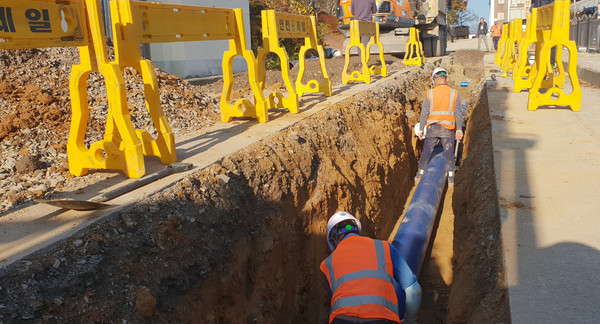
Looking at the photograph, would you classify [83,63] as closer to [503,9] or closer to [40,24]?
[40,24]

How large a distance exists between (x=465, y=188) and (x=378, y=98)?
3.35 metres

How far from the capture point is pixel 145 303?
9.37 feet

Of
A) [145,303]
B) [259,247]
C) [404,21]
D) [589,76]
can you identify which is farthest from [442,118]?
[404,21]

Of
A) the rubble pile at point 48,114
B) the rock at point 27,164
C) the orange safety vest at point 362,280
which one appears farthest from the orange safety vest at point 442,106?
the rock at point 27,164

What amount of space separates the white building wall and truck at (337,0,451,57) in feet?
12.9

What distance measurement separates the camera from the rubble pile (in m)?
4.40

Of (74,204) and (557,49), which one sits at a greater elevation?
(557,49)

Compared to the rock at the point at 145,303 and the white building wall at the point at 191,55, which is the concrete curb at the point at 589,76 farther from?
the rock at the point at 145,303

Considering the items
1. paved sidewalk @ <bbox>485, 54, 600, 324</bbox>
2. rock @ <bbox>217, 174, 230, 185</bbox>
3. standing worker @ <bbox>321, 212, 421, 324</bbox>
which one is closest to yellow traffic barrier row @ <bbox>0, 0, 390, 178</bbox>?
rock @ <bbox>217, 174, 230, 185</bbox>

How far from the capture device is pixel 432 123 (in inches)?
286

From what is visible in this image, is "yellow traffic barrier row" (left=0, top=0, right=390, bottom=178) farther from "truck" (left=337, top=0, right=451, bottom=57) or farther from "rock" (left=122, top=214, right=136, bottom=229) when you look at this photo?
"truck" (left=337, top=0, right=451, bottom=57)

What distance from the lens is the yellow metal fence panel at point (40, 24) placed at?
3.61m

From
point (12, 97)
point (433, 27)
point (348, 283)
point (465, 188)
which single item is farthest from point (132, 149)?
point (433, 27)

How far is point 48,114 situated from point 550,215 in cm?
545
